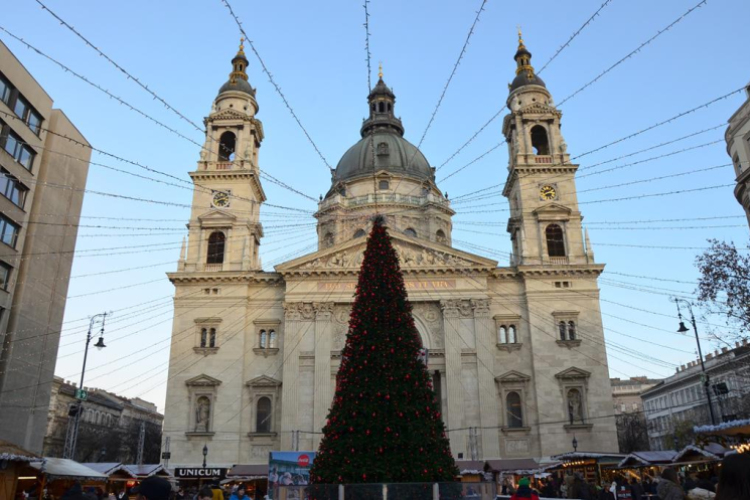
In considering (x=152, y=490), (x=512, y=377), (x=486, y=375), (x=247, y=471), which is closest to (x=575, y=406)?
(x=512, y=377)

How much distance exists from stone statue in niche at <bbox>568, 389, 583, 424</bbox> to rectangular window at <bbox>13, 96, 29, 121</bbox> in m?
35.8

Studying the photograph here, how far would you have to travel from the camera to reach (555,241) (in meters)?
43.8

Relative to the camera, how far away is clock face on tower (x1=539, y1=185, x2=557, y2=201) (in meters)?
44.6

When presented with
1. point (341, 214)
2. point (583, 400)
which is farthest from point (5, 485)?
point (341, 214)

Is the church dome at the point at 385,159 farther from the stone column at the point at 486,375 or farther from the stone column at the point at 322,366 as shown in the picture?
the stone column at the point at 486,375

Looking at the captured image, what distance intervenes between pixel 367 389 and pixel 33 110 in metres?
26.1

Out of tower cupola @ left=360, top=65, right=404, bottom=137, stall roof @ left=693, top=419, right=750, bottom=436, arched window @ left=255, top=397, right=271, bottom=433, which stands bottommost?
stall roof @ left=693, top=419, right=750, bottom=436

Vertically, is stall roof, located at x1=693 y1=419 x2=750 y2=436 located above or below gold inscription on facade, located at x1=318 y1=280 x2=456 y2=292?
below

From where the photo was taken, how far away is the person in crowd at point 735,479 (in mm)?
3682

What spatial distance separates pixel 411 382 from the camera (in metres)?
14.1

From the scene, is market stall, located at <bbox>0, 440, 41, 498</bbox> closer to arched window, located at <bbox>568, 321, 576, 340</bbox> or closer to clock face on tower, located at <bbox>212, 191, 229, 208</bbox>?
clock face on tower, located at <bbox>212, 191, 229, 208</bbox>

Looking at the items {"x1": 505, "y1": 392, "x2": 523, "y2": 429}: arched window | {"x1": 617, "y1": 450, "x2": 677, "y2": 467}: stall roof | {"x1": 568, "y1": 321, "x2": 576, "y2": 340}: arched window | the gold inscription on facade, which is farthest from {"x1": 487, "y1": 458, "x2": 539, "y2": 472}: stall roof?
the gold inscription on facade

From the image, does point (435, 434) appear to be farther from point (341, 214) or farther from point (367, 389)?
point (341, 214)

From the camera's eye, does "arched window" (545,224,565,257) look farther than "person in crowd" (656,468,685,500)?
Yes
